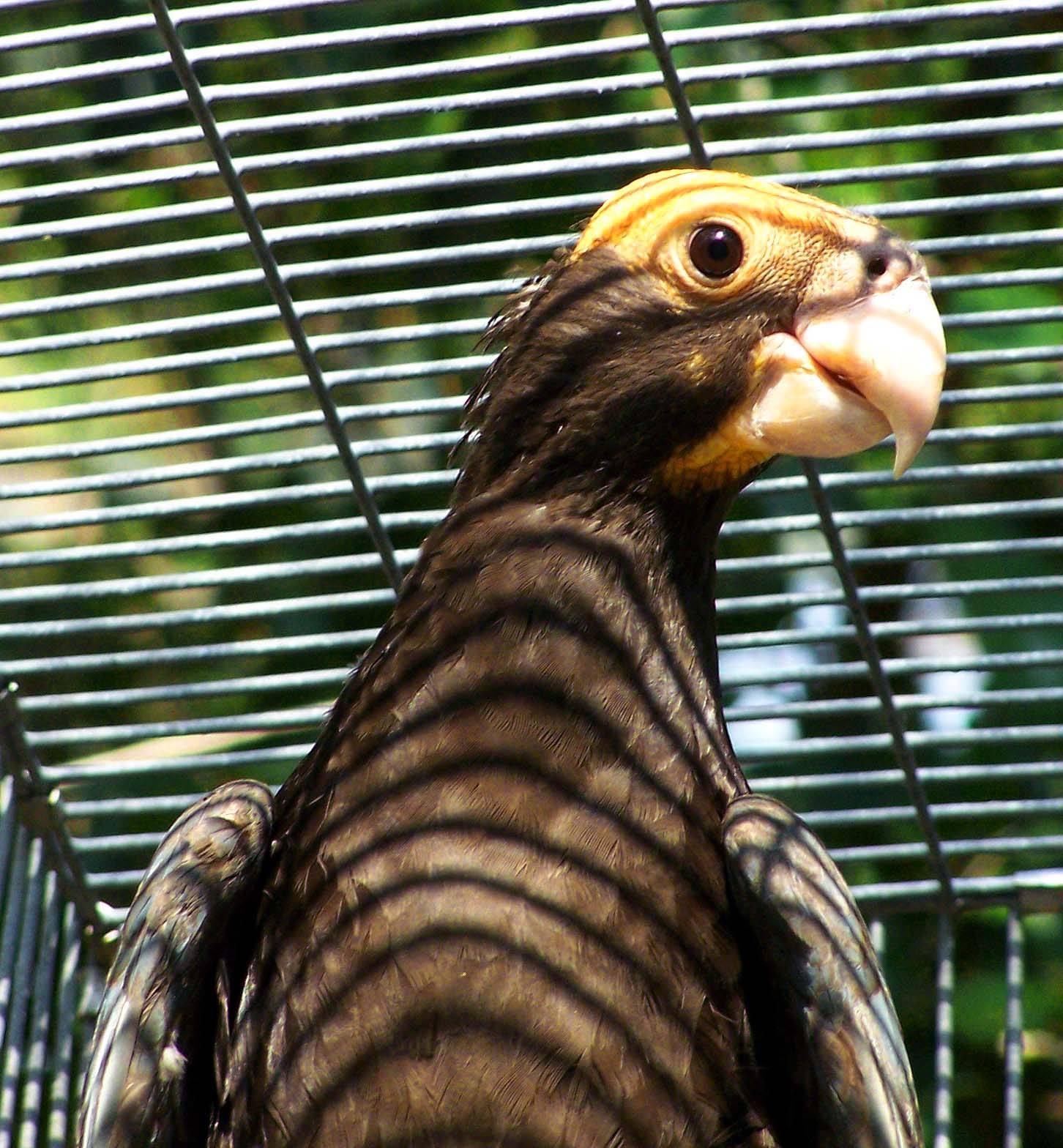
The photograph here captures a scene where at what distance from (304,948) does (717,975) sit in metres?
0.40

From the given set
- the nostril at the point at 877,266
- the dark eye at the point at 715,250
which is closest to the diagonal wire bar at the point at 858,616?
the dark eye at the point at 715,250

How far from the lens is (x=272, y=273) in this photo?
5.46ft

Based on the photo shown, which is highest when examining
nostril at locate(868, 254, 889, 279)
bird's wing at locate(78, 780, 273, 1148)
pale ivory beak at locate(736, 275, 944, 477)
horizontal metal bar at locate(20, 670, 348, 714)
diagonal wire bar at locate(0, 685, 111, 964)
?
nostril at locate(868, 254, 889, 279)

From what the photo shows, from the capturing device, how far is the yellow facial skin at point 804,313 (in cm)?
154

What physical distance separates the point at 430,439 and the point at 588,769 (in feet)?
1.57

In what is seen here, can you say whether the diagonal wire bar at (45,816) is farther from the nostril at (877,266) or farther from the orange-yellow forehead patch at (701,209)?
the nostril at (877,266)

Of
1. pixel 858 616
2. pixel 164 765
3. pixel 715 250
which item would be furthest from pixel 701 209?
pixel 164 765

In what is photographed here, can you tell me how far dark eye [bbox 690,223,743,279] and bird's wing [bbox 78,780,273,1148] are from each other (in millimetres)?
743

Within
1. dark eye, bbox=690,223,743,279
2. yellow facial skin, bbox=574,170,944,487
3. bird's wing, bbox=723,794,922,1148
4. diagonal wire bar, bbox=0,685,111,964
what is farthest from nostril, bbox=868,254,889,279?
diagonal wire bar, bbox=0,685,111,964

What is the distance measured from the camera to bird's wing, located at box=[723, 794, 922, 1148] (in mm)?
1448

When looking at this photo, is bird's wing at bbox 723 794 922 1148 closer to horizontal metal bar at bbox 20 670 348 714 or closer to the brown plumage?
the brown plumage

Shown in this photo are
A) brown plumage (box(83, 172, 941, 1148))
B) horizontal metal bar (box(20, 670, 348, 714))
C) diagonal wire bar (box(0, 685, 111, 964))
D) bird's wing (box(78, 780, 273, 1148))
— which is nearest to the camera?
brown plumage (box(83, 172, 941, 1148))

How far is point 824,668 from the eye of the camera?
190 centimetres

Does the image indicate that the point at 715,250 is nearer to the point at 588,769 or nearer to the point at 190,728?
the point at 588,769
